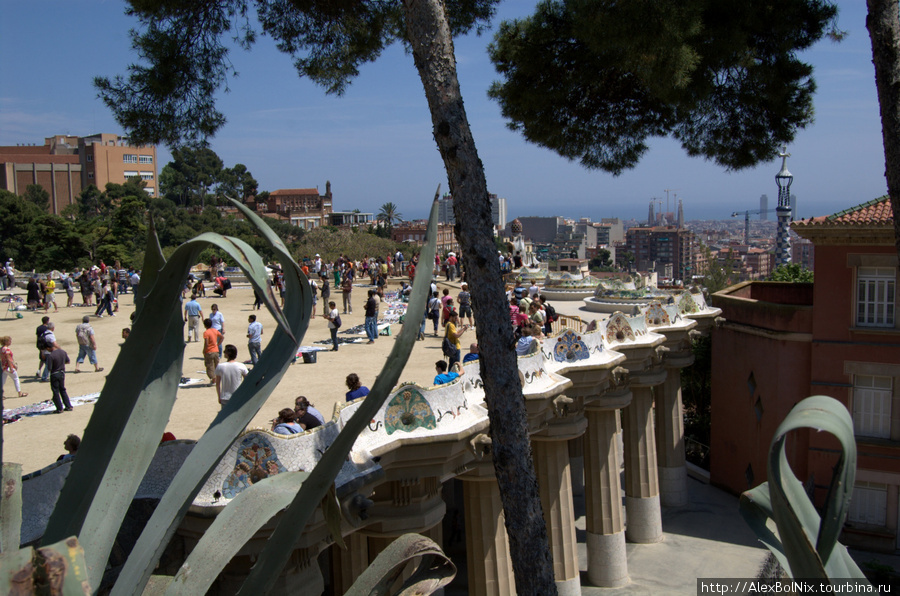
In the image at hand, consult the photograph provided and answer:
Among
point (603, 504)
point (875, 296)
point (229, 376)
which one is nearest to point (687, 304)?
point (875, 296)

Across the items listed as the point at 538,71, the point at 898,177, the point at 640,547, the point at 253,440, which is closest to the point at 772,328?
the point at 640,547

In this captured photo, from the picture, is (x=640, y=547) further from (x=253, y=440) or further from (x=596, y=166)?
(x=253, y=440)

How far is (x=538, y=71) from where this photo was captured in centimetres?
1067

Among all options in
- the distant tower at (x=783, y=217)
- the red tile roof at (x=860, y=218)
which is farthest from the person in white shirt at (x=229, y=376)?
the distant tower at (x=783, y=217)

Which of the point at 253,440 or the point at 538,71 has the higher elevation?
the point at 538,71

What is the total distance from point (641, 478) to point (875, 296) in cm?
640

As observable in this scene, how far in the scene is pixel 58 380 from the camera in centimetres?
1015

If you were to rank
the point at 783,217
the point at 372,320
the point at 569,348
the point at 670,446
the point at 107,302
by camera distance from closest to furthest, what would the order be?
the point at 569,348 < the point at 372,320 < the point at 670,446 < the point at 107,302 < the point at 783,217

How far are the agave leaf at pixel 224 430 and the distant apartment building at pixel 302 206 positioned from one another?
368 ft

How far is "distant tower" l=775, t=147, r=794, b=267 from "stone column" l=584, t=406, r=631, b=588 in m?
38.5

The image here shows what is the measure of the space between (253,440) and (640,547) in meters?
12.6

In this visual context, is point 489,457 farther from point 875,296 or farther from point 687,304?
point 875,296

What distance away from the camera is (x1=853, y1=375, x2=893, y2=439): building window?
634 inches

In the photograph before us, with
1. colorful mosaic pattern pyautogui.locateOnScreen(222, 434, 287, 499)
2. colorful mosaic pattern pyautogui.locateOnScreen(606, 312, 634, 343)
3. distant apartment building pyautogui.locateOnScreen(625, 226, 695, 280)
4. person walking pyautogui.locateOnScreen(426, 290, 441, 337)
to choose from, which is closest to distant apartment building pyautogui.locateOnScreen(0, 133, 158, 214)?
person walking pyautogui.locateOnScreen(426, 290, 441, 337)
